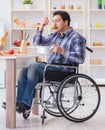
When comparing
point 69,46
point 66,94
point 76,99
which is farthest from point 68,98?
point 69,46

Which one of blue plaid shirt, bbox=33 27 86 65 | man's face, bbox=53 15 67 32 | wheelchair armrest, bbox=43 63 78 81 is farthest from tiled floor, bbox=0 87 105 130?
man's face, bbox=53 15 67 32

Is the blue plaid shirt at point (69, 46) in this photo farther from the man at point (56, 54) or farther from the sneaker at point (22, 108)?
the sneaker at point (22, 108)

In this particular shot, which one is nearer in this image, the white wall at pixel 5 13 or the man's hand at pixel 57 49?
the man's hand at pixel 57 49

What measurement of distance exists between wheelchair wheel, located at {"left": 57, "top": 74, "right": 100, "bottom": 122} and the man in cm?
16

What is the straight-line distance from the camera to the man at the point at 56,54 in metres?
2.94

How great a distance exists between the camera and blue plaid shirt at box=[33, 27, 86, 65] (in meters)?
3.01

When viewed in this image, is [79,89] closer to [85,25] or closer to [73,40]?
[73,40]

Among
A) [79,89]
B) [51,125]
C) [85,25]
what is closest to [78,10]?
[85,25]

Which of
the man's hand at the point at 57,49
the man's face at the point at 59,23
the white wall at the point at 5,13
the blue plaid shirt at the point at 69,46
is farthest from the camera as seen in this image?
the white wall at the point at 5,13

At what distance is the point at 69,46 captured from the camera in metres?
3.08

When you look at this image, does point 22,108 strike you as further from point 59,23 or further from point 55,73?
point 59,23

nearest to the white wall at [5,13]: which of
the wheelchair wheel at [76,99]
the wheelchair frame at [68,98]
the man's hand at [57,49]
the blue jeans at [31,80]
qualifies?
the wheelchair wheel at [76,99]

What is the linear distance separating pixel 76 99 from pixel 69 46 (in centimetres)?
48

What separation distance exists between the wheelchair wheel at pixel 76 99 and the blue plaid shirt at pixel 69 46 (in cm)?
17
